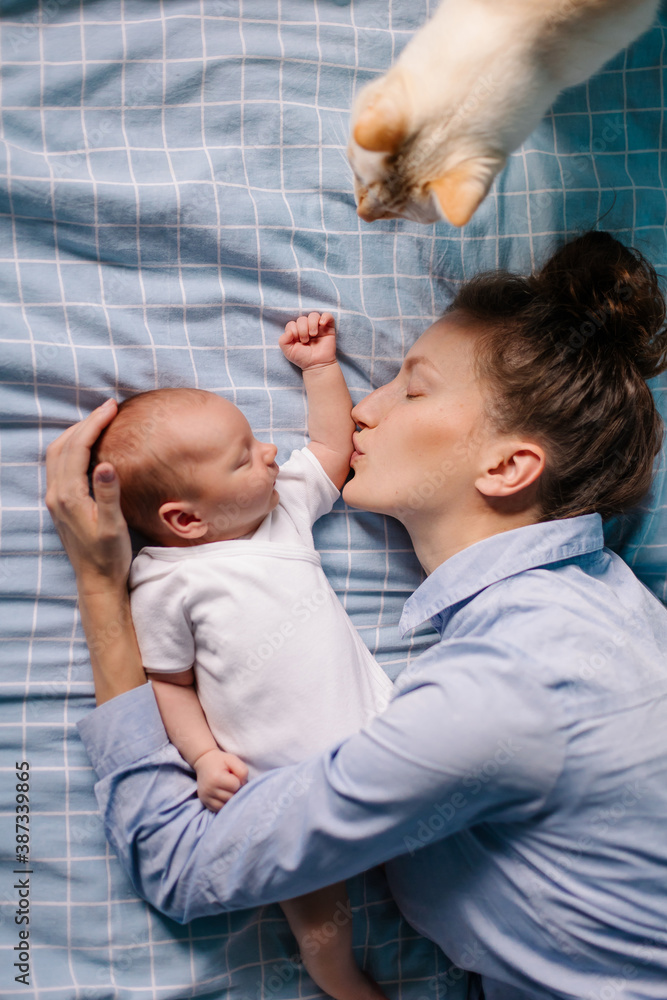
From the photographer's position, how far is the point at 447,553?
4.73ft

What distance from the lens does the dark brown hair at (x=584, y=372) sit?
51.6 inches

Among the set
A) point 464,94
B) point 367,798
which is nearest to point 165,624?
point 367,798

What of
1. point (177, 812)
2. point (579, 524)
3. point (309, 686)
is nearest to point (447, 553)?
point (579, 524)

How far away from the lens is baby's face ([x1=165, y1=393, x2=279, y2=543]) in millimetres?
1297

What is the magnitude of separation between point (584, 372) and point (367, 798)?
0.86 m

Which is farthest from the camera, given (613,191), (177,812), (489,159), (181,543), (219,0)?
(613,191)

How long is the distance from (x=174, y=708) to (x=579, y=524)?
87 cm

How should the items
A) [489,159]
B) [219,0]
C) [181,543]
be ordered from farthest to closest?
1. [219,0]
2. [181,543]
3. [489,159]

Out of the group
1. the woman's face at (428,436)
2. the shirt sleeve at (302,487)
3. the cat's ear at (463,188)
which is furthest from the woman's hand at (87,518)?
the cat's ear at (463,188)

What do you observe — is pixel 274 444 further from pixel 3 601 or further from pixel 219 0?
pixel 219 0

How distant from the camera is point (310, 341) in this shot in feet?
4.96

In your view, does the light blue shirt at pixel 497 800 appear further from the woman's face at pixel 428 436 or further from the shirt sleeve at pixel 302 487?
the shirt sleeve at pixel 302 487

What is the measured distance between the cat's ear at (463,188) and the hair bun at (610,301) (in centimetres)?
38

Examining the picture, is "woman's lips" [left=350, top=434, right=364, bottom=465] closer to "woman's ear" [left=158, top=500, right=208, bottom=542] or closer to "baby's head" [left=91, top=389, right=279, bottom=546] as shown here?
"baby's head" [left=91, top=389, right=279, bottom=546]
